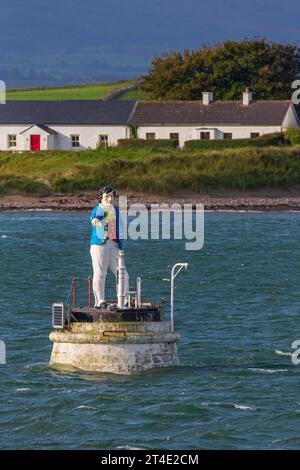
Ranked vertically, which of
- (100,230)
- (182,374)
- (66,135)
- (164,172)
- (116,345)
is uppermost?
(66,135)

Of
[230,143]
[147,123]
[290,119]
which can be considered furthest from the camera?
[147,123]

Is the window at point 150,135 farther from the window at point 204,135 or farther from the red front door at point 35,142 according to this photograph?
the red front door at point 35,142

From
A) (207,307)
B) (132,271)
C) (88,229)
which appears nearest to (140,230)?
(88,229)

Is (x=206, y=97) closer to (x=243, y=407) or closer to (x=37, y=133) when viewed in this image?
(x=37, y=133)

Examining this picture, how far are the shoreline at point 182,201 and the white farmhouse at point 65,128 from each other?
1507 centimetres

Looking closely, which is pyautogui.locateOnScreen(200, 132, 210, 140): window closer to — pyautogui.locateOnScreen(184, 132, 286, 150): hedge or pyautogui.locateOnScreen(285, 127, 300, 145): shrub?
pyautogui.locateOnScreen(184, 132, 286, 150): hedge

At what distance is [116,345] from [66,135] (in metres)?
66.0

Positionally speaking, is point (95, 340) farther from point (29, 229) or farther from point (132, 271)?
point (29, 229)

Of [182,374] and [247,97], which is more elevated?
[247,97]

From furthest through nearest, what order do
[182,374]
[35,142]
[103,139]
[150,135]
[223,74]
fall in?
1. [223,74]
2. [103,139]
3. [35,142]
4. [150,135]
5. [182,374]

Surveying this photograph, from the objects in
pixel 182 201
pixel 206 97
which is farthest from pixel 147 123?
pixel 182 201

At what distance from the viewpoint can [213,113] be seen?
292ft

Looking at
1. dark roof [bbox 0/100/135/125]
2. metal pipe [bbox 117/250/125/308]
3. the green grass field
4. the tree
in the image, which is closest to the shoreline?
dark roof [bbox 0/100/135/125]

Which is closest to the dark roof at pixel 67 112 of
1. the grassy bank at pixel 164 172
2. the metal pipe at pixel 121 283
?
the grassy bank at pixel 164 172
